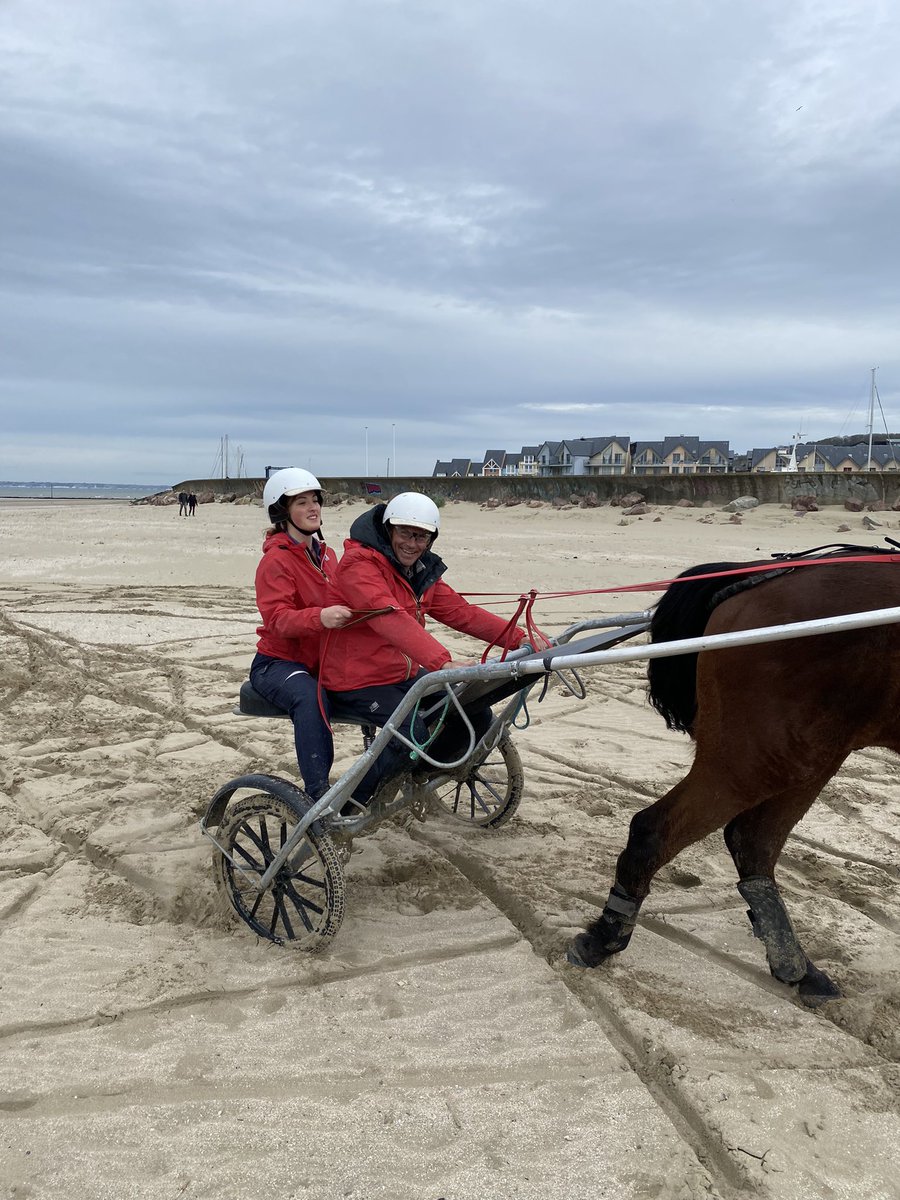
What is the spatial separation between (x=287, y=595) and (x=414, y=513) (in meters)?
0.86

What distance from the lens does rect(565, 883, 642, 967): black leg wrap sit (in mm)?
3318

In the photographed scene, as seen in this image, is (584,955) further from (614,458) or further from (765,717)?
(614,458)

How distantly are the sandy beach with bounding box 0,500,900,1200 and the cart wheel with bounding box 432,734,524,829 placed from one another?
0.11m

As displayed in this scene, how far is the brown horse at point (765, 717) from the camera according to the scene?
2865 millimetres

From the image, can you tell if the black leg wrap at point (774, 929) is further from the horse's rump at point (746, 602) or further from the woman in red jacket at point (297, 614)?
the woman in red jacket at point (297, 614)

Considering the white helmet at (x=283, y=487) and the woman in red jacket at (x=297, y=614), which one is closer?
the woman in red jacket at (x=297, y=614)

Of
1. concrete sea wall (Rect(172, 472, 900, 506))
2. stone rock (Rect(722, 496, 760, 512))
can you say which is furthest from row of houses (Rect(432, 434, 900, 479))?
stone rock (Rect(722, 496, 760, 512))

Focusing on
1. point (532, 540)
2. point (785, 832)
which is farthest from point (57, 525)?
point (785, 832)

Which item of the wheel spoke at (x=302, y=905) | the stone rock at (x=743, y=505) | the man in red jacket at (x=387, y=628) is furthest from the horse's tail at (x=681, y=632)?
the stone rock at (x=743, y=505)

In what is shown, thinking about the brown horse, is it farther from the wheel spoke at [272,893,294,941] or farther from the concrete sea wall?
the concrete sea wall

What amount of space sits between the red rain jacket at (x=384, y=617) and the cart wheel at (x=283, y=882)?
2.10ft

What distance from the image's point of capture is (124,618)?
10484 millimetres

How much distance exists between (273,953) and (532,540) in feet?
48.0

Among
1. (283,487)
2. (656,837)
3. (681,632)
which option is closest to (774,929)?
(656,837)
